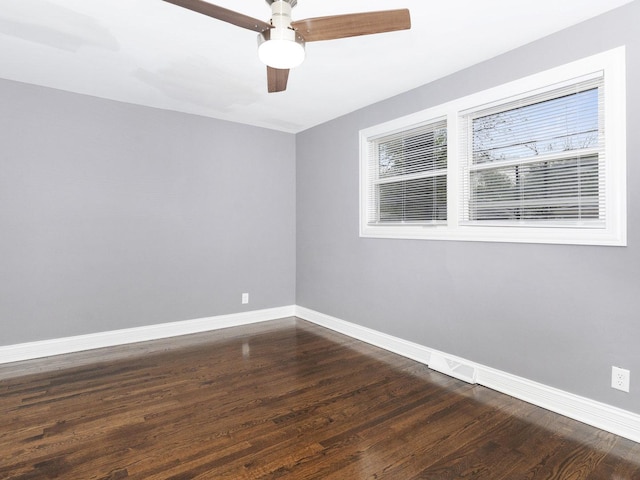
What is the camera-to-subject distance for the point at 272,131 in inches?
187

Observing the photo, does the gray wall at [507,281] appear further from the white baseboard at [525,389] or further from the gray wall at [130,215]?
the gray wall at [130,215]

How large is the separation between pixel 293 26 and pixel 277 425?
222 centimetres

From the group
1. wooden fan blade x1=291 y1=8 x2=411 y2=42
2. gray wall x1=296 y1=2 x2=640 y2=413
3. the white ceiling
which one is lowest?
gray wall x1=296 y1=2 x2=640 y2=413

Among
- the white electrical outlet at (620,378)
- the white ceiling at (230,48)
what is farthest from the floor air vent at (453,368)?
the white ceiling at (230,48)

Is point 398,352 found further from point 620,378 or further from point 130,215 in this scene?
point 130,215

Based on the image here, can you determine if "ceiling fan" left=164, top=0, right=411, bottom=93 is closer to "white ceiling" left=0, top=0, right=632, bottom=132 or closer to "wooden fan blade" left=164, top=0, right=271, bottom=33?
"wooden fan blade" left=164, top=0, right=271, bottom=33

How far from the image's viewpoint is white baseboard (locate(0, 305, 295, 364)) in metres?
3.29

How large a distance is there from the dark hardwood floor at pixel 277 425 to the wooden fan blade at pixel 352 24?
220 cm

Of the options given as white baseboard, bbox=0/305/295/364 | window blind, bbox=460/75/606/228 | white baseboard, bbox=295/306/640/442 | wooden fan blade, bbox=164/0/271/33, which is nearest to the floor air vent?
white baseboard, bbox=295/306/640/442

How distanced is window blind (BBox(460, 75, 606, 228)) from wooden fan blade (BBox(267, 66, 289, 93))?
1525 millimetres

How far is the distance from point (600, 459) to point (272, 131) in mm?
4386

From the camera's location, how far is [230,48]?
2.65m

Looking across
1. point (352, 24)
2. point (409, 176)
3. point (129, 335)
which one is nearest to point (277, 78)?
point (352, 24)

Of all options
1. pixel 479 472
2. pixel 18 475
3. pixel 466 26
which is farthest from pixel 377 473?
pixel 466 26
